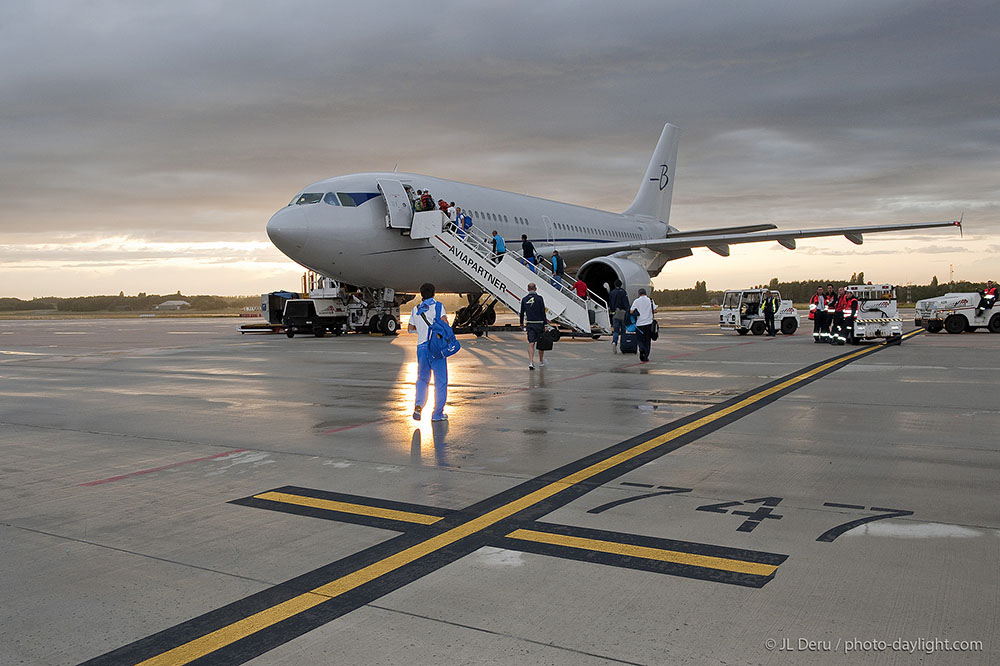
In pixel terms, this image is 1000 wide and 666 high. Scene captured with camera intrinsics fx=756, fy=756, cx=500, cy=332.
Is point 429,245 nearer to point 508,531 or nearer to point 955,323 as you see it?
point 955,323

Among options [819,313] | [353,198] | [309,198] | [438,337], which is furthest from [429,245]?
[438,337]

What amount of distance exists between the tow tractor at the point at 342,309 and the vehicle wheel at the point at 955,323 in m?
17.8

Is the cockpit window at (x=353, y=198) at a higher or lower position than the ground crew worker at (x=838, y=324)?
higher

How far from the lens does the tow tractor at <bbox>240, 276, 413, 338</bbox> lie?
25141 mm

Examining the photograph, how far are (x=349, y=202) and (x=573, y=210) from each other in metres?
12.2

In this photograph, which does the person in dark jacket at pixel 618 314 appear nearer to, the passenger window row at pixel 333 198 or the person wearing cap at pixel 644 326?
the person wearing cap at pixel 644 326

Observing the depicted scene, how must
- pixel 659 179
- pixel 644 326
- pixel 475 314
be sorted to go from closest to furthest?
pixel 644 326 → pixel 475 314 → pixel 659 179

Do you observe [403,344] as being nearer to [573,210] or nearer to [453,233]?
[453,233]

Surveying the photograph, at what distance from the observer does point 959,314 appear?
80.4 feet

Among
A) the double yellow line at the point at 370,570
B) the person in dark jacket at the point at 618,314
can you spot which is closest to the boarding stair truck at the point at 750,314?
the person in dark jacket at the point at 618,314

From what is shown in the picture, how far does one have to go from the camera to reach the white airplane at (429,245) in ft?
67.3

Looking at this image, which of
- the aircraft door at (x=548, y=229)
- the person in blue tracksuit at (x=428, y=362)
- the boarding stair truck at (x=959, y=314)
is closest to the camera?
the person in blue tracksuit at (x=428, y=362)

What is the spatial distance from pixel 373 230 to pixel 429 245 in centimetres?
188

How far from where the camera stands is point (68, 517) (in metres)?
5.04
